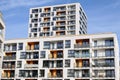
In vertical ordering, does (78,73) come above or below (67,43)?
below

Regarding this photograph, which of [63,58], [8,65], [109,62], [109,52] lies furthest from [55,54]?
[109,62]

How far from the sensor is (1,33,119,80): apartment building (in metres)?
76.6

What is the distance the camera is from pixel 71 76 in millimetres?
78188

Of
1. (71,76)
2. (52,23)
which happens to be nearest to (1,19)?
(71,76)

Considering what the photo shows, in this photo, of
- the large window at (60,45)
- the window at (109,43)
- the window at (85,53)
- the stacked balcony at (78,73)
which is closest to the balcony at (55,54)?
the large window at (60,45)

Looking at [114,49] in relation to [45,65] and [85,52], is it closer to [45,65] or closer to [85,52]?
[85,52]

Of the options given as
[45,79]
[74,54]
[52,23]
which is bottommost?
[45,79]

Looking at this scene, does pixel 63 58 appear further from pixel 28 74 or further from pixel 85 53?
pixel 28 74

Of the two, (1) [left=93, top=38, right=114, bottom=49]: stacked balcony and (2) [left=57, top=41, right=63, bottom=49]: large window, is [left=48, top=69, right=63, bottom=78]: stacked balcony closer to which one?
(2) [left=57, top=41, right=63, bottom=49]: large window

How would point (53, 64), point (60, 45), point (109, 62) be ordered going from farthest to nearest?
point (60, 45) < point (53, 64) < point (109, 62)

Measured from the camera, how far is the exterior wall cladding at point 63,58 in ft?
252

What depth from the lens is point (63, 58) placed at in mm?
81062

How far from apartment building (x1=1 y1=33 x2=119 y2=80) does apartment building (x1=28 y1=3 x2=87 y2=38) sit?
26.8 meters

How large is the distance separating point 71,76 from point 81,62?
4900mm
